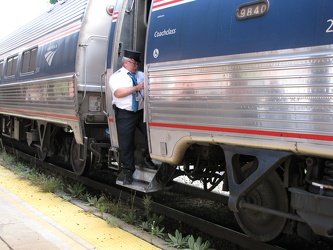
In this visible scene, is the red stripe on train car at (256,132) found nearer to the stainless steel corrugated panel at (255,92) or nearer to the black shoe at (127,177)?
the stainless steel corrugated panel at (255,92)

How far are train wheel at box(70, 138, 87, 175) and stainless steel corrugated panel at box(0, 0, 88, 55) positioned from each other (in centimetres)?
227

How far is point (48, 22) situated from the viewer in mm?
8055

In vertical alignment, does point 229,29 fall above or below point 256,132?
above

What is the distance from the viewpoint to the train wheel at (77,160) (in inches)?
283

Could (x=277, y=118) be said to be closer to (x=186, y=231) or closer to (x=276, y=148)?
(x=276, y=148)

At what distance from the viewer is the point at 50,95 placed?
23.4 ft

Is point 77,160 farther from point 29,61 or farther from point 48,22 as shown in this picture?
point 48,22

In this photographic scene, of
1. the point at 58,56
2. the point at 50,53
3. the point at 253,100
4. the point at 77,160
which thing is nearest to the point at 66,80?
the point at 58,56

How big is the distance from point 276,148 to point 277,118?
246 mm

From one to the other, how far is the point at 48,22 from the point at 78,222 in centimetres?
495

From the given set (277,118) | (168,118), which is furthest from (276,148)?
(168,118)

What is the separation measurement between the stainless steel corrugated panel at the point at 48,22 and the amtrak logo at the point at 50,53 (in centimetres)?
41

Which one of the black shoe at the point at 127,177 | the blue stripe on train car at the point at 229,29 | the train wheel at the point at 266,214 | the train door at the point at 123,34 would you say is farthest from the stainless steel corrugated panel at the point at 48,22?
the train wheel at the point at 266,214

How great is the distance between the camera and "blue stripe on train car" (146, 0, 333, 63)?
278 centimetres
